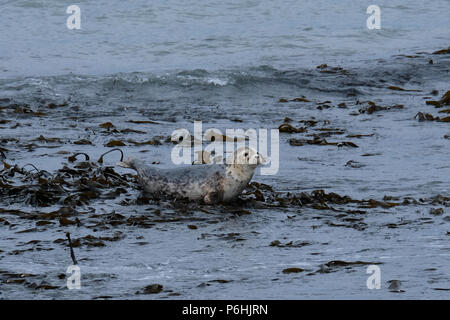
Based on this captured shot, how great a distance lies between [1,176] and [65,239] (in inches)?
70.1

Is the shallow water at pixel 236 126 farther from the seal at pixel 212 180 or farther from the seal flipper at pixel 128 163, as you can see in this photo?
the seal flipper at pixel 128 163

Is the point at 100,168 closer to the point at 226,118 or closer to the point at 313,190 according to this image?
the point at 313,190

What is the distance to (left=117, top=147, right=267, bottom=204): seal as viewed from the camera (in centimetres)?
690

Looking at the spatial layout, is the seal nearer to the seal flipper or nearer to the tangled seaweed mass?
the tangled seaweed mass

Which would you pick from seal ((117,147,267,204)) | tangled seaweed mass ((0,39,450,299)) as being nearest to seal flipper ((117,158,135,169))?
tangled seaweed mass ((0,39,450,299))

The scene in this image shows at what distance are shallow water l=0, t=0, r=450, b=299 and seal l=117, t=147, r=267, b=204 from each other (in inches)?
5.4

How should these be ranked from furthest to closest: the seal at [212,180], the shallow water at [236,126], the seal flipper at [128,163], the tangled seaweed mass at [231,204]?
the seal flipper at [128,163] → the seal at [212,180] → the shallow water at [236,126] → the tangled seaweed mass at [231,204]

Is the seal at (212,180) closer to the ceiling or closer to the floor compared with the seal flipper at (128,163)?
closer to the floor

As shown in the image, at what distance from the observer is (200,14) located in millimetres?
19266

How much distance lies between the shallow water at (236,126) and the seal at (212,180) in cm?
14

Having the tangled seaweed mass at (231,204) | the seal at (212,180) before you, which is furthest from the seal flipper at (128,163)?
the seal at (212,180)

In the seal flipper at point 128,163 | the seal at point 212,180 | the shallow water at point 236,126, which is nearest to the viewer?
the shallow water at point 236,126

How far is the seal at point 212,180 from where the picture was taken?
6902 mm

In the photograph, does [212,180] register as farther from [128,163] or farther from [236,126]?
[236,126]
